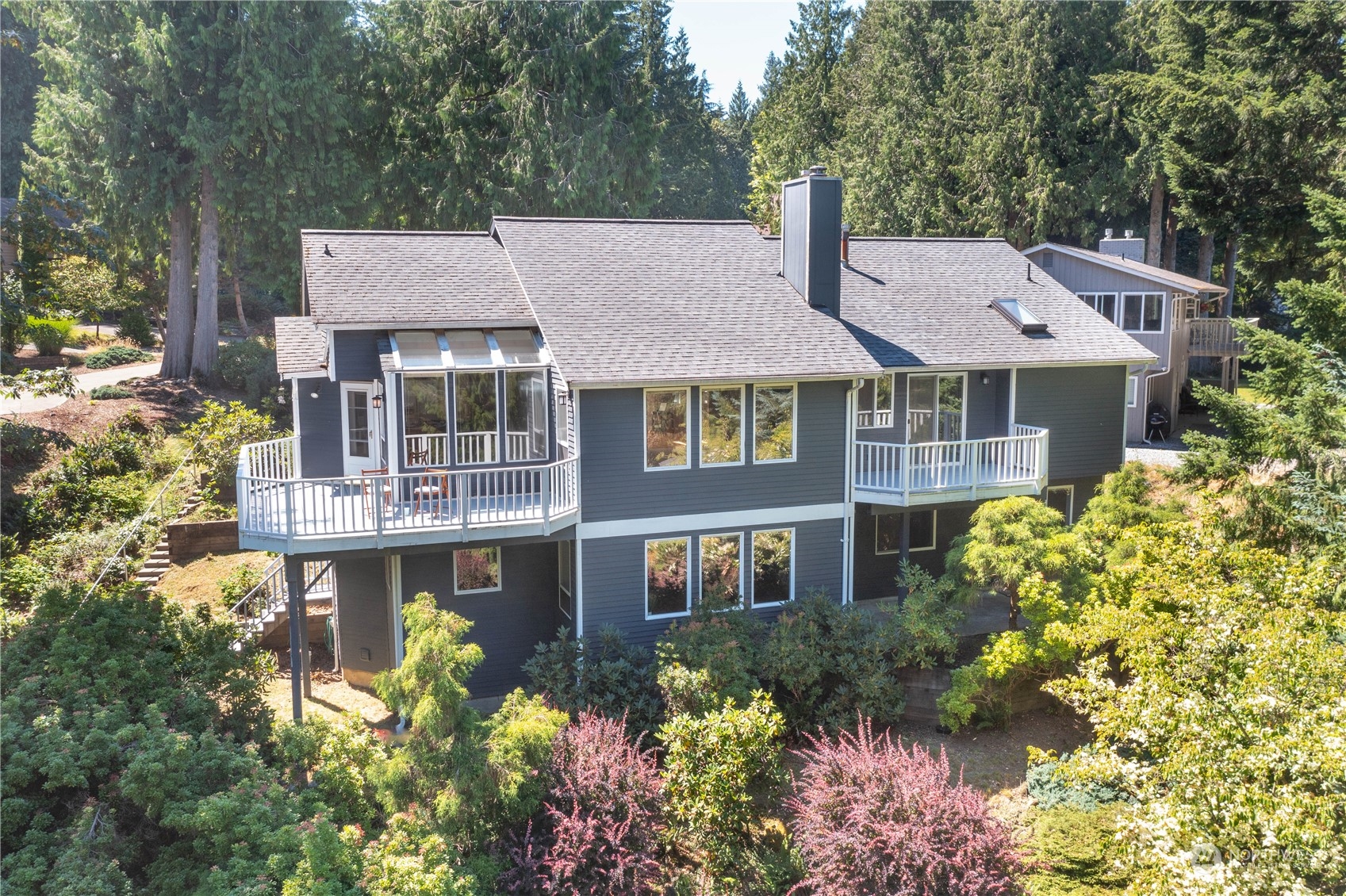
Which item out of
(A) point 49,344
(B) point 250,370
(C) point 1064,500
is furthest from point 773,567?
(A) point 49,344

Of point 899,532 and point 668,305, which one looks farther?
point 899,532

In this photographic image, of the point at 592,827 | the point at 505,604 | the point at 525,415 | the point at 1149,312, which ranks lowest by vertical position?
the point at 592,827

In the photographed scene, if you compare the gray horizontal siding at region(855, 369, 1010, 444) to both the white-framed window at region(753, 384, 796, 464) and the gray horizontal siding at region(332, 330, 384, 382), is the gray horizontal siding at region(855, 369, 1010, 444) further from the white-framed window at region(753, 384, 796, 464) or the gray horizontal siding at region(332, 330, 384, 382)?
the gray horizontal siding at region(332, 330, 384, 382)

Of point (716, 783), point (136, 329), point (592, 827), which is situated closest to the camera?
point (592, 827)

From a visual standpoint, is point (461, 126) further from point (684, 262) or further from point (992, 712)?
point (992, 712)

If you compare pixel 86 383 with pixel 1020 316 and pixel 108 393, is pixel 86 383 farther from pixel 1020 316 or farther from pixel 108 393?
pixel 1020 316

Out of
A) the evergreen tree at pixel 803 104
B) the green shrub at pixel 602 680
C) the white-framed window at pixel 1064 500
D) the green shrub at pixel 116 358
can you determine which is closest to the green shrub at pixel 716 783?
the green shrub at pixel 602 680

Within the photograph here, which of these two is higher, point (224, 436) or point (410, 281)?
point (410, 281)

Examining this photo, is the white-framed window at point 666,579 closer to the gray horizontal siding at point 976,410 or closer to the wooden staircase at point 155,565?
the gray horizontal siding at point 976,410
